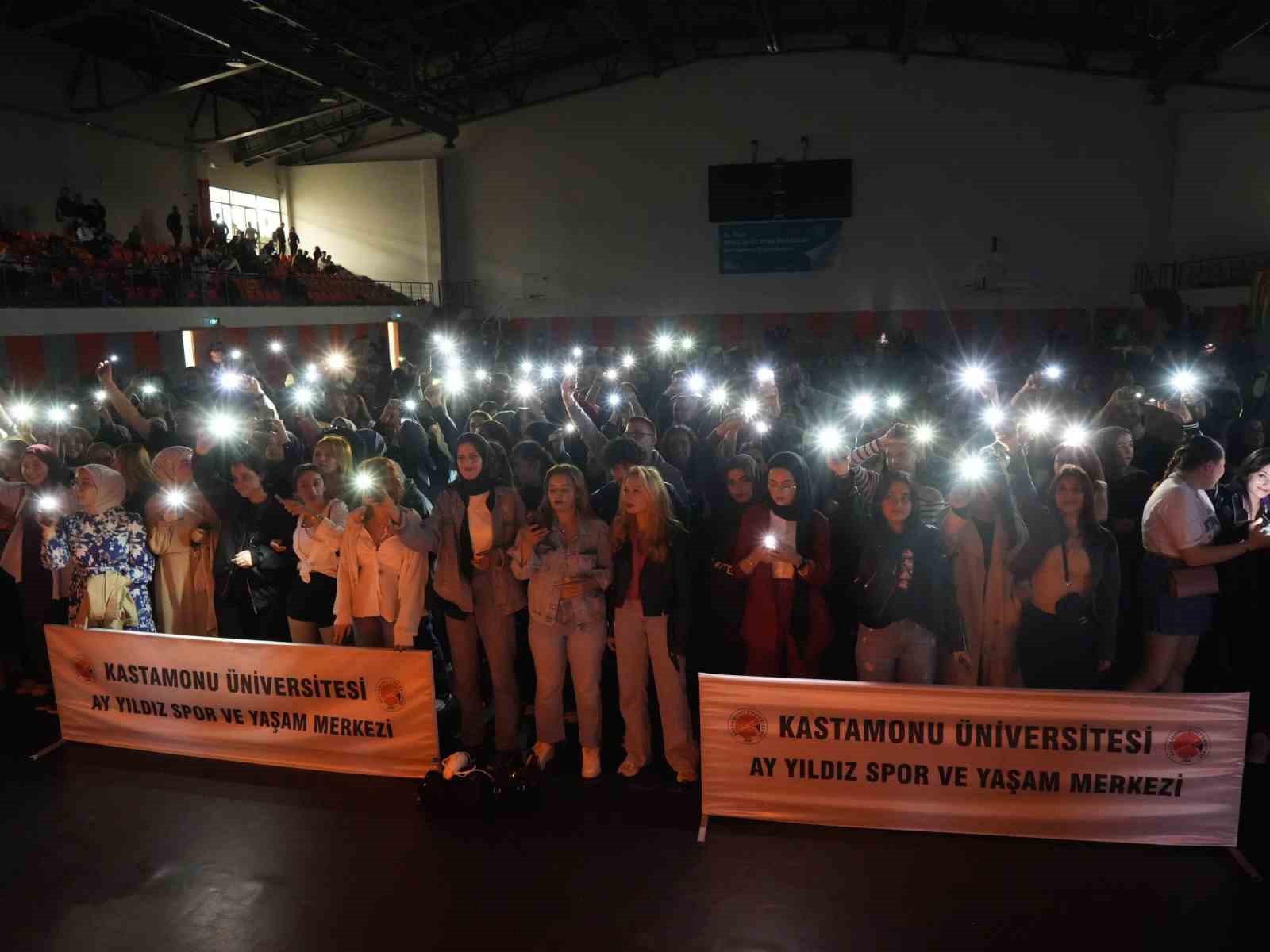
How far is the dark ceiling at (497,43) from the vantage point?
1484 centimetres

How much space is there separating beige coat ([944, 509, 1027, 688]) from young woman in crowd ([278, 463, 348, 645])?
3170 mm

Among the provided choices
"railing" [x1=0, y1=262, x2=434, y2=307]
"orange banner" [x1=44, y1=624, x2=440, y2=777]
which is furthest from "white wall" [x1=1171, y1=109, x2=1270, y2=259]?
"orange banner" [x1=44, y1=624, x2=440, y2=777]

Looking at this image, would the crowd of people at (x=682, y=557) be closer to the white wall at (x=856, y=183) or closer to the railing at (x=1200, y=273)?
the railing at (x=1200, y=273)

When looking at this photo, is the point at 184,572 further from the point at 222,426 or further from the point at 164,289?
the point at 164,289

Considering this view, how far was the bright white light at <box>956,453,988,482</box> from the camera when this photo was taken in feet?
13.1

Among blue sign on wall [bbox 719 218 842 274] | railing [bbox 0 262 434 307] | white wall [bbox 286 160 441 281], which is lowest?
railing [bbox 0 262 434 307]

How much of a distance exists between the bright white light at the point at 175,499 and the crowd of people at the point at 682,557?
2cm

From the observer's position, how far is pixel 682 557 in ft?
13.6

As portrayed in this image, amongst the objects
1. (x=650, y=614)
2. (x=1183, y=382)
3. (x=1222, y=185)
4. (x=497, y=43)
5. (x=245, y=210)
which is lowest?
(x=650, y=614)

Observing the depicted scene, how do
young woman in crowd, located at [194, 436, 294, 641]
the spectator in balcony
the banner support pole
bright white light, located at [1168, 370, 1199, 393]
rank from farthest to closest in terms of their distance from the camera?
the spectator in balcony, bright white light, located at [1168, 370, 1199, 393], young woman in crowd, located at [194, 436, 294, 641], the banner support pole

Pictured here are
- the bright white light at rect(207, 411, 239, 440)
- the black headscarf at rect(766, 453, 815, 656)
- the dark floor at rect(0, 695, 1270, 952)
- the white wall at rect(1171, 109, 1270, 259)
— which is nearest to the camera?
the dark floor at rect(0, 695, 1270, 952)

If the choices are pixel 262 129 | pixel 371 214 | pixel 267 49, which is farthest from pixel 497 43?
pixel 267 49

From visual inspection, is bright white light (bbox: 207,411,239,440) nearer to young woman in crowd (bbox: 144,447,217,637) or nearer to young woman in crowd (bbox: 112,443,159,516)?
young woman in crowd (bbox: 112,443,159,516)

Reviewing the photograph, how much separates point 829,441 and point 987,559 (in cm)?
130
